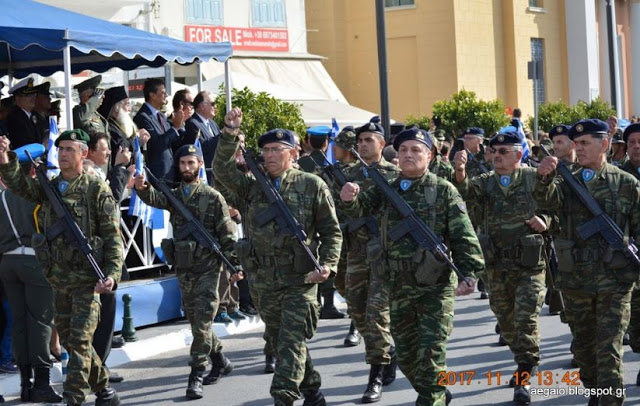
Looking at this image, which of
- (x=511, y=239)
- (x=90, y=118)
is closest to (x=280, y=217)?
(x=511, y=239)

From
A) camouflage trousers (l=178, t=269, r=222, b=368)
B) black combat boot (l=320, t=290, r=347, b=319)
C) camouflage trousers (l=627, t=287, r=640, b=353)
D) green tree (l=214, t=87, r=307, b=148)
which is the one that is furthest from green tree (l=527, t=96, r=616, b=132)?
camouflage trousers (l=178, t=269, r=222, b=368)

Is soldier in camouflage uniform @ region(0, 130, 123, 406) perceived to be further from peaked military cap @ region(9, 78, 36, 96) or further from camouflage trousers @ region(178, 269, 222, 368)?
peaked military cap @ region(9, 78, 36, 96)

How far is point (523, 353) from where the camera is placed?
9000mm

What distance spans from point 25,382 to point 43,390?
0.66 ft

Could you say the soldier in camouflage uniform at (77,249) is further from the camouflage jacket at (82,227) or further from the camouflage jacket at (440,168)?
the camouflage jacket at (440,168)

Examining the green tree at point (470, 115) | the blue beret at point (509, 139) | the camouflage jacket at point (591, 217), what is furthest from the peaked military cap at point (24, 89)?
the green tree at point (470, 115)

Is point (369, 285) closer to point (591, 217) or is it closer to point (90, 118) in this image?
point (591, 217)

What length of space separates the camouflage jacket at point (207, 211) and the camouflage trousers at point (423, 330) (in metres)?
2.45

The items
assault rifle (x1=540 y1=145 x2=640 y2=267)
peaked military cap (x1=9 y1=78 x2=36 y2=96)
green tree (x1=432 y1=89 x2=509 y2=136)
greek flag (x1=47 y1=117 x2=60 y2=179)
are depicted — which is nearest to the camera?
assault rifle (x1=540 y1=145 x2=640 y2=267)

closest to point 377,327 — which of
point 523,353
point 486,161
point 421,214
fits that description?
point 523,353

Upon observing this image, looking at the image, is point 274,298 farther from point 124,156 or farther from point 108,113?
point 108,113

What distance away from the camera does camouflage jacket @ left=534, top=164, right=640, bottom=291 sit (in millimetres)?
7773

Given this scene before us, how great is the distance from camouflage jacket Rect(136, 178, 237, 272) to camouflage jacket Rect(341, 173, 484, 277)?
2.27 m

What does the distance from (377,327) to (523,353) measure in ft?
3.98
